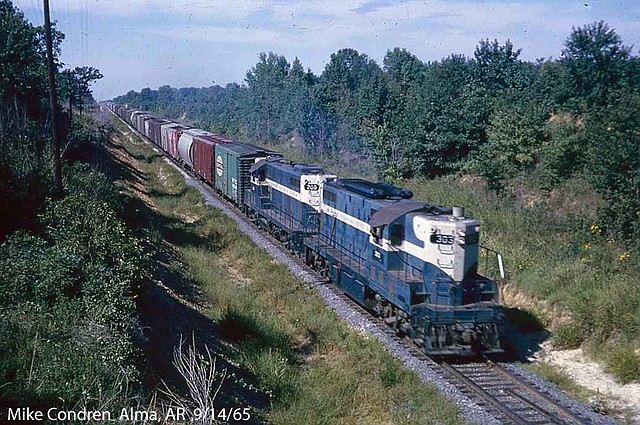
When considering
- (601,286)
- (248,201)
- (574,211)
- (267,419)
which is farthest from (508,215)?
(267,419)

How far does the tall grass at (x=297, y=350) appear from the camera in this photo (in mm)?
10453

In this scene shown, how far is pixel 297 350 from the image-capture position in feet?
45.4

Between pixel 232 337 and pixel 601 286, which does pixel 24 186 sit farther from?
pixel 601 286

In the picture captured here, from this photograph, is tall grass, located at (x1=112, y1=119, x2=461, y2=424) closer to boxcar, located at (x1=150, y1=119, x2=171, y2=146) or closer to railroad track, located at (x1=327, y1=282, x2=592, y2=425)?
railroad track, located at (x1=327, y1=282, x2=592, y2=425)

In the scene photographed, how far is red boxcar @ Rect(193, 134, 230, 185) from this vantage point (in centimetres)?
3434

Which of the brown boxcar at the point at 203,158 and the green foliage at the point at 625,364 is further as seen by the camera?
Result: the brown boxcar at the point at 203,158

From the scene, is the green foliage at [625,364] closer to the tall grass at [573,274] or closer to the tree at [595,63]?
the tall grass at [573,274]

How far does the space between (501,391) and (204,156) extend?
27643 millimetres

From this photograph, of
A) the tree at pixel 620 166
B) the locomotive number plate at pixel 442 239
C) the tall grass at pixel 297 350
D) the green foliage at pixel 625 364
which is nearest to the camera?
the tall grass at pixel 297 350

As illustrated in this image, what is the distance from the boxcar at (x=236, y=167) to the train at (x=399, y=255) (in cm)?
439

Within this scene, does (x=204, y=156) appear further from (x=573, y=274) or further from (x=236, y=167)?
(x=573, y=274)

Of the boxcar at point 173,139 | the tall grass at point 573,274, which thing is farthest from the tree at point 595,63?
the boxcar at point 173,139

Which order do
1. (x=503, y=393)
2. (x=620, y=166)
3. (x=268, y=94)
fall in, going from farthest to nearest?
(x=268, y=94) → (x=620, y=166) → (x=503, y=393)

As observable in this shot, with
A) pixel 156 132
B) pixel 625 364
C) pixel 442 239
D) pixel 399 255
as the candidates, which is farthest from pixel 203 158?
pixel 625 364
